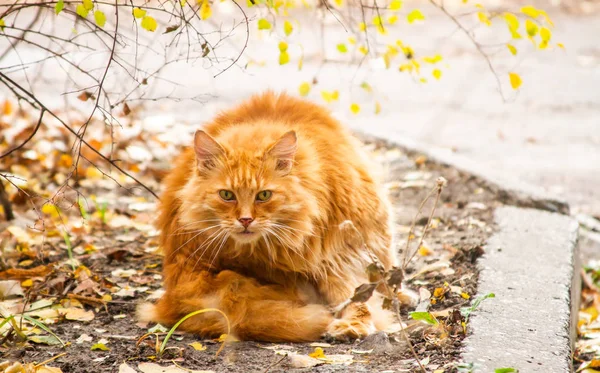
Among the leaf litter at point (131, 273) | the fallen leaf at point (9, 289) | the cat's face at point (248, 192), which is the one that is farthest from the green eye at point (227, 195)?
the fallen leaf at point (9, 289)

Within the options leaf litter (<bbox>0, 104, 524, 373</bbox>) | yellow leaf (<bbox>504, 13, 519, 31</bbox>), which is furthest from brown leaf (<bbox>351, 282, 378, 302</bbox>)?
yellow leaf (<bbox>504, 13, 519, 31</bbox>)

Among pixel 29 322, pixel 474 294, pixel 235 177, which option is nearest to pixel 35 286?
pixel 29 322

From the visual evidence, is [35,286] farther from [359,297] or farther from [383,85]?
[383,85]

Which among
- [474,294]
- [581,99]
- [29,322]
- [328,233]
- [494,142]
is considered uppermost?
[581,99]

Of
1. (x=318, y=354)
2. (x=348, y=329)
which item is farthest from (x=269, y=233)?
(x=318, y=354)

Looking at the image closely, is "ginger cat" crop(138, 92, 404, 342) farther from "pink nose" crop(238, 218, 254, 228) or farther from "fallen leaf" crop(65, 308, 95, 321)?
"fallen leaf" crop(65, 308, 95, 321)

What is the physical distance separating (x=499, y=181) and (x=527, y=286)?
1.92m

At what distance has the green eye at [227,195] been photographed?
10.8 ft

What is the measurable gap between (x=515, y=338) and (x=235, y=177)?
1.36 meters

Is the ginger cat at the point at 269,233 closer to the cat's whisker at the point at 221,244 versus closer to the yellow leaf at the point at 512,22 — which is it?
the cat's whisker at the point at 221,244

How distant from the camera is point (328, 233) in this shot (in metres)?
3.50

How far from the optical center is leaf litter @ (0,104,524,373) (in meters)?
2.92

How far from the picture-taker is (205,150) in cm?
331

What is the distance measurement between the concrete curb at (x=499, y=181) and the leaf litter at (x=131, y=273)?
0.07 meters
